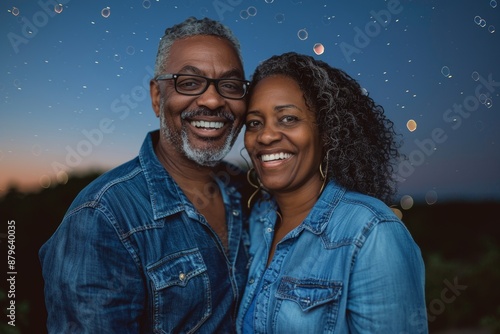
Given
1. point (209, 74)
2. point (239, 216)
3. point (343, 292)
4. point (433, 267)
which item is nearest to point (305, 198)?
point (239, 216)

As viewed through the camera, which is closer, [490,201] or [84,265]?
[84,265]

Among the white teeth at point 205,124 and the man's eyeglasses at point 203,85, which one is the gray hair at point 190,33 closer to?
the man's eyeglasses at point 203,85

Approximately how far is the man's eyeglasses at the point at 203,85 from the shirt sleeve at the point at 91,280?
86cm

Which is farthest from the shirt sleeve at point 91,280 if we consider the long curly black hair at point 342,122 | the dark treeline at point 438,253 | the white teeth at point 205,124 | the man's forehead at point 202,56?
the dark treeline at point 438,253

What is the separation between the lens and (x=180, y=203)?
2.34 meters

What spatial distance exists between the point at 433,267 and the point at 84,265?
4323 mm

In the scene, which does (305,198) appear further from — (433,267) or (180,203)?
(433,267)

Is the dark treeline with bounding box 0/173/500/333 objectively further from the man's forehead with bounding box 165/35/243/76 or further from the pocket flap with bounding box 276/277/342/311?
the pocket flap with bounding box 276/277/342/311

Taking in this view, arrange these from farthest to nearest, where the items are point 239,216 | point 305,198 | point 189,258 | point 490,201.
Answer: point 490,201 → point 239,216 → point 305,198 → point 189,258

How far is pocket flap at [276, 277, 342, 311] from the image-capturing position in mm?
1981

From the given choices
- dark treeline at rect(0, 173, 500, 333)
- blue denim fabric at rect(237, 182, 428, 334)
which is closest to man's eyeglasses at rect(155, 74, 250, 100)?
blue denim fabric at rect(237, 182, 428, 334)

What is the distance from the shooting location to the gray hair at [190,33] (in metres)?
2.63

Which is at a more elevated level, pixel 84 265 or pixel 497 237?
pixel 84 265

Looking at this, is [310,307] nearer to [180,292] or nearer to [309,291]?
[309,291]
